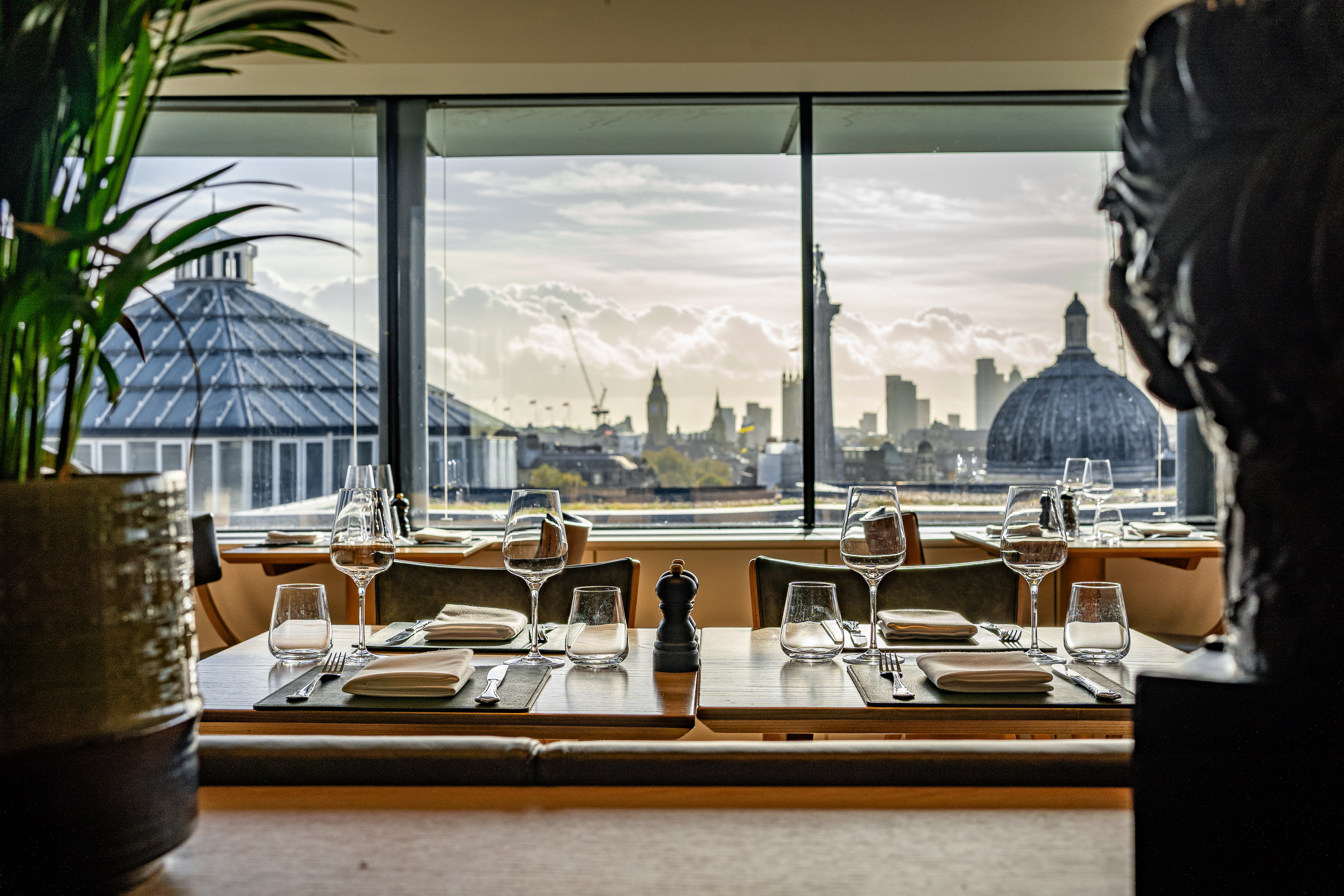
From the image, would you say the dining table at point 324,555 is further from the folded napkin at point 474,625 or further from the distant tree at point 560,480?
the folded napkin at point 474,625

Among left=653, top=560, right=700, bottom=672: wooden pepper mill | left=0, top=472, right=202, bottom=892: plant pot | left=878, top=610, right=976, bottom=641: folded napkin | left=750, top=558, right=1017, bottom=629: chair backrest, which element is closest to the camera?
left=0, top=472, right=202, bottom=892: plant pot

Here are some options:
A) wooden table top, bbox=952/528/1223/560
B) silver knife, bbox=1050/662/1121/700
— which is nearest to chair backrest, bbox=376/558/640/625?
silver knife, bbox=1050/662/1121/700

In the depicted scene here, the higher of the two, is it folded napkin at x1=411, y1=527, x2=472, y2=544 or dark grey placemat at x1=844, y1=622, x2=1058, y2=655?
folded napkin at x1=411, y1=527, x2=472, y2=544

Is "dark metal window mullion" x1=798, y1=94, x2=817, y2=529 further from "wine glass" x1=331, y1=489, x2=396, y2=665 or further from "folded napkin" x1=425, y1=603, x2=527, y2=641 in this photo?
"wine glass" x1=331, y1=489, x2=396, y2=665

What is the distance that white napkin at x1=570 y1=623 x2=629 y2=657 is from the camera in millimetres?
1675

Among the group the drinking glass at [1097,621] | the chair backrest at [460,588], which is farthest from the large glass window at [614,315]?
the drinking glass at [1097,621]

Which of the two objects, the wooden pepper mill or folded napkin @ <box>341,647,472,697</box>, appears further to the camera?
the wooden pepper mill

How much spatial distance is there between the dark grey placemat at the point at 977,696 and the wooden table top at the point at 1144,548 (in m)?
2.35

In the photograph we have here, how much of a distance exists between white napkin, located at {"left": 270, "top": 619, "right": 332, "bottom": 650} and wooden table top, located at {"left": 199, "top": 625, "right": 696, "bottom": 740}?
0.13 meters

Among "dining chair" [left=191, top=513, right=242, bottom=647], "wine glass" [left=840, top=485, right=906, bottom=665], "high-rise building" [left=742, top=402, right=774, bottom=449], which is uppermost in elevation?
"high-rise building" [left=742, top=402, right=774, bottom=449]

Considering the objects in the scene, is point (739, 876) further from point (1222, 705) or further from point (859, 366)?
point (859, 366)

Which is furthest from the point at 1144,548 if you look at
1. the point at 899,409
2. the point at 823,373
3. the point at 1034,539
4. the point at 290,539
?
the point at 290,539

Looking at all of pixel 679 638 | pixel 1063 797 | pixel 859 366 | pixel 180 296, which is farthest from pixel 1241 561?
pixel 180 296

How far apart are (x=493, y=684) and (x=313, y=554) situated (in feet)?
8.78
